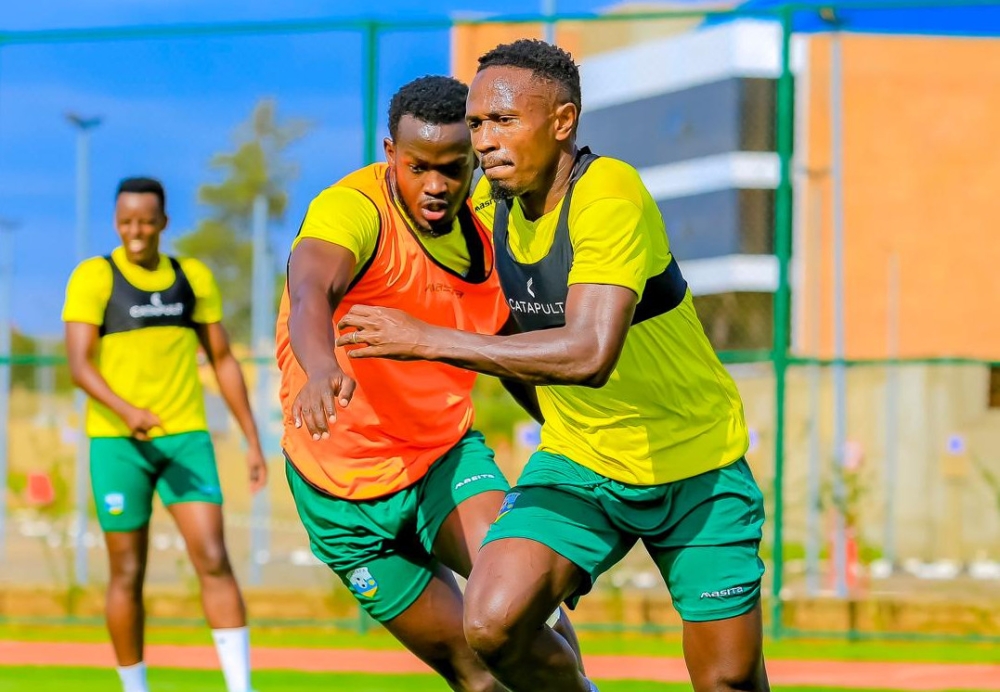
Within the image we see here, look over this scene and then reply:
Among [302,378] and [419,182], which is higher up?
[419,182]

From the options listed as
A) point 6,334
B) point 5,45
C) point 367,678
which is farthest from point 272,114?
point 367,678

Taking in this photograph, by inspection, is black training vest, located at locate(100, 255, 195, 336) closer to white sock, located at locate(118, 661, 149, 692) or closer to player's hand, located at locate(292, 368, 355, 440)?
white sock, located at locate(118, 661, 149, 692)

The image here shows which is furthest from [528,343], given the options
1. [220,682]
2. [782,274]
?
[782,274]

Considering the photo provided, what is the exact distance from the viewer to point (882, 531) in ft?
50.2

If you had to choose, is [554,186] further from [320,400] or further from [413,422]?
[413,422]

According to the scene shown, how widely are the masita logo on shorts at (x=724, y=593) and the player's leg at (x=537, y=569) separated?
284mm

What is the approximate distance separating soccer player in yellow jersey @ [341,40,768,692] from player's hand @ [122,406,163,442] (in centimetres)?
263

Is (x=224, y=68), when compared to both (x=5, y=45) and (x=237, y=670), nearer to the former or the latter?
(x=5, y=45)

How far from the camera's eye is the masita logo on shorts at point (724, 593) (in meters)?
4.54

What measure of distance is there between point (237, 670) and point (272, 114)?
22.6 ft

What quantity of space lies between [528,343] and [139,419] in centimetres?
333

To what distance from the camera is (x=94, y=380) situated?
709 centimetres

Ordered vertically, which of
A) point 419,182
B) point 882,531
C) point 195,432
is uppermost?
point 419,182

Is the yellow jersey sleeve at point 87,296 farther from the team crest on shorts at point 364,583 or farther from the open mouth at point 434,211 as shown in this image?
the open mouth at point 434,211
